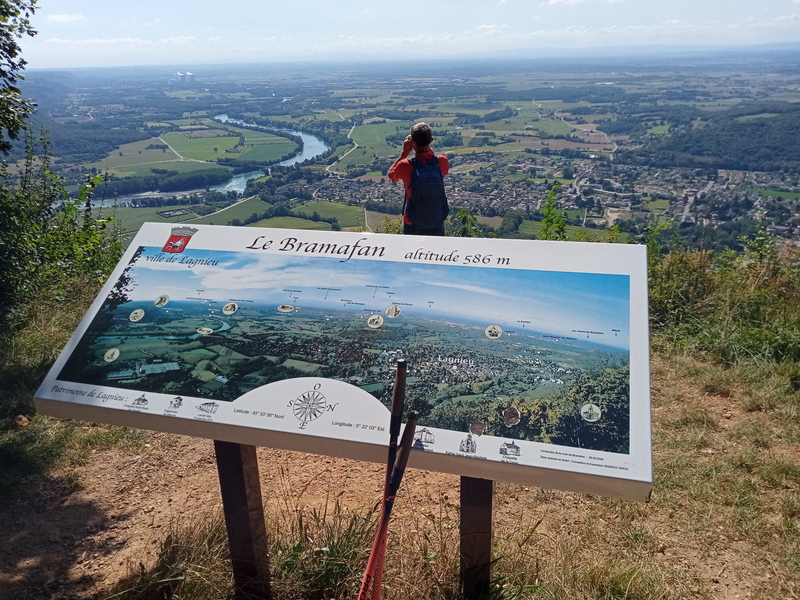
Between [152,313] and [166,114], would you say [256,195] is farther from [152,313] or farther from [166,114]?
[166,114]

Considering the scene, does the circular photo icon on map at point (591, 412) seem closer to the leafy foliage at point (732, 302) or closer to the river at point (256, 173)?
the leafy foliage at point (732, 302)

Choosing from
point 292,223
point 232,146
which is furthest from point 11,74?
point 232,146

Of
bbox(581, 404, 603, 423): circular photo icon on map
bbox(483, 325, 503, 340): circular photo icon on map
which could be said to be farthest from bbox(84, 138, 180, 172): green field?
bbox(581, 404, 603, 423): circular photo icon on map

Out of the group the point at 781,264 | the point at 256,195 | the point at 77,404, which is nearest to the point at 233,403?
the point at 77,404

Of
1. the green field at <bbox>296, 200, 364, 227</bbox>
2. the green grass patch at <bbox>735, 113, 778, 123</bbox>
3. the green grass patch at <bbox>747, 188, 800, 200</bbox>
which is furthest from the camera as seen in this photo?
the green grass patch at <bbox>735, 113, 778, 123</bbox>

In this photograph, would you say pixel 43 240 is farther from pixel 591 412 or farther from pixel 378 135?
pixel 378 135

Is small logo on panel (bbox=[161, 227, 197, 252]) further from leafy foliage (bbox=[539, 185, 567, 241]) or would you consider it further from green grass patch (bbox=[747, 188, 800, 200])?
green grass patch (bbox=[747, 188, 800, 200])
